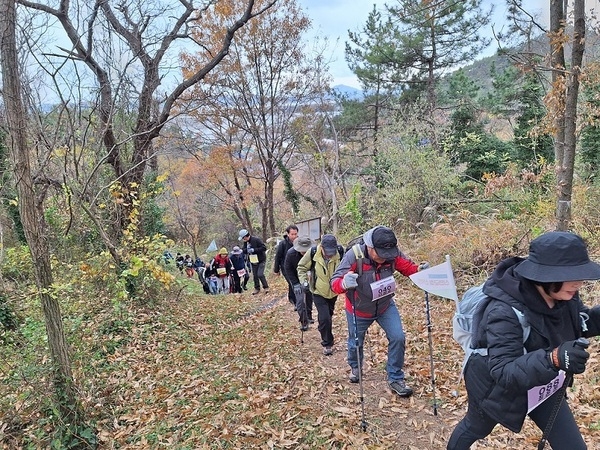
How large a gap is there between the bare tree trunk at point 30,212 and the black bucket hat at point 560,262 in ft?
15.0

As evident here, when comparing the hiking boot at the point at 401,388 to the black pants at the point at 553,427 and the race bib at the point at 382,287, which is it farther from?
the black pants at the point at 553,427

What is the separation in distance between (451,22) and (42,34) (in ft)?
56.0

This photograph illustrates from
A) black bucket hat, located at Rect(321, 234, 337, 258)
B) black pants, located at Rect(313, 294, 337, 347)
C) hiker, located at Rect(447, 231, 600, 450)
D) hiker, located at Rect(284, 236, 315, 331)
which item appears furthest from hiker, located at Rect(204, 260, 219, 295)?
hiker, located at Rect(447, 231, 600, 450)

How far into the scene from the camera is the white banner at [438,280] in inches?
148

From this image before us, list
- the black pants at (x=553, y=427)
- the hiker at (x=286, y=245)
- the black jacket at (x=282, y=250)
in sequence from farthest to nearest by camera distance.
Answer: the black jacket at (x=282, y=250) < the hiker at (x=286, y=245) < the black pants at (x=553, y=427)

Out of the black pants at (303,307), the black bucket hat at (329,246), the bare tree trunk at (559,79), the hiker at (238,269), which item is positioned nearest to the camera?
the bare tree trunk at (559,79)

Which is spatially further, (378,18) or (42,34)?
(378,18)

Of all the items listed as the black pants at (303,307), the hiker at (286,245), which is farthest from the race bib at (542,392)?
the hiker at (286,245)

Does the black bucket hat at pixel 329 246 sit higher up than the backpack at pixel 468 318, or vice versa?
the black bucket hat at pixel 329 246

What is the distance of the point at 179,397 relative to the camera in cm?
550

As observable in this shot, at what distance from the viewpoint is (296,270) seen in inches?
283

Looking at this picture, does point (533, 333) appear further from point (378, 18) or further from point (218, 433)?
point (378, 18)

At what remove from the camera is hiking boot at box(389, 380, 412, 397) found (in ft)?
15.5

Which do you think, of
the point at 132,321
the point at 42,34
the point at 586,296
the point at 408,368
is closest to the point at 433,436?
the point at 408,368
